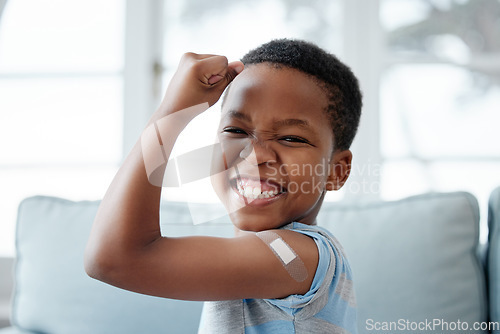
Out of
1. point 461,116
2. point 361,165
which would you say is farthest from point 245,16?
point 461,116

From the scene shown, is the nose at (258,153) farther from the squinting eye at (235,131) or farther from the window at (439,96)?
the window at (439,96)

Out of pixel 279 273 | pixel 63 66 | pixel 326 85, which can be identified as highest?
pixel 63 66

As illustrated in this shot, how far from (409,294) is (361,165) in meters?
0.67

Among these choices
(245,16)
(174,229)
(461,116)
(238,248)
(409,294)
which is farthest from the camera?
(245,16)

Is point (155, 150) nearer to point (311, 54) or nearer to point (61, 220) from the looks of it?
point (311, 54)

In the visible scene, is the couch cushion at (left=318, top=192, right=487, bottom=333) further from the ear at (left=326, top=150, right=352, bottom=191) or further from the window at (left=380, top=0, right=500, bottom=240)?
the window at (left=380, top=0, right=500, bottom=240)

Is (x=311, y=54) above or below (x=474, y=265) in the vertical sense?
above

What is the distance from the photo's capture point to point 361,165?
1.59m

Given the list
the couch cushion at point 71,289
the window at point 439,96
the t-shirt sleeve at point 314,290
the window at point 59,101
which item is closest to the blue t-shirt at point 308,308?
the t-shirt sleeve at point 314,290

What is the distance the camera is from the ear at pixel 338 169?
799 millimetres

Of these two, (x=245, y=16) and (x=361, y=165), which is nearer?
(x=361, y=165)

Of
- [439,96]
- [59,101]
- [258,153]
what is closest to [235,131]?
[258,153]

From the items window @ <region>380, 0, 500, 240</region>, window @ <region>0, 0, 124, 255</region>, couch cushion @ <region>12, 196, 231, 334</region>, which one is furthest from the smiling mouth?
window @ <region>0, 0, 124, 255</region>

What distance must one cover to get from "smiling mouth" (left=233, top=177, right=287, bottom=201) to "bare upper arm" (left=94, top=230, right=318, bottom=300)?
10 cm
